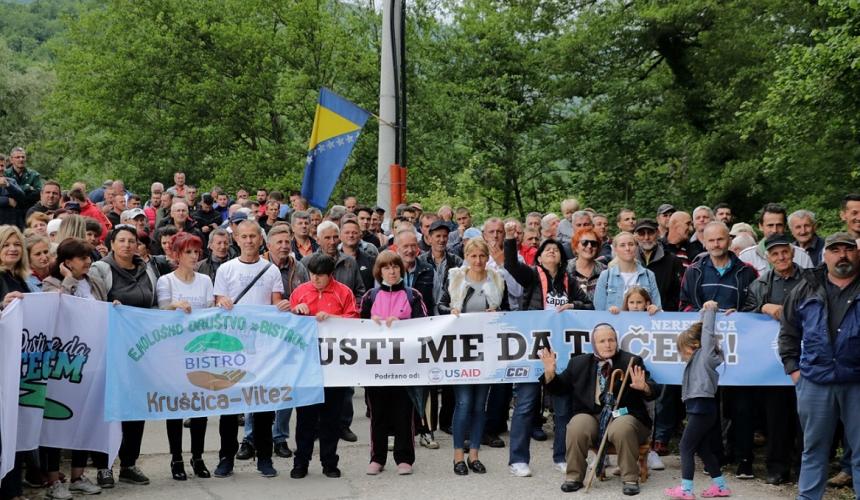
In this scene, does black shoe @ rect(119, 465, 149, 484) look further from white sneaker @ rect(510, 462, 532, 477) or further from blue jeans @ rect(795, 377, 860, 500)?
blue jeans @ rect(795, 377, 860, 500)

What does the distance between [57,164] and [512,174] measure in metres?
30.1

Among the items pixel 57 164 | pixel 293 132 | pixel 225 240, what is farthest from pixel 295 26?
pixel 57 164

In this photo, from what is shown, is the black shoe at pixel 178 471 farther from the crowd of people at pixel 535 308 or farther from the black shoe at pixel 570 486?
the black shoe at pixel 570 486

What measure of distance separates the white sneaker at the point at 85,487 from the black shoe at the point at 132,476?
0.28 m

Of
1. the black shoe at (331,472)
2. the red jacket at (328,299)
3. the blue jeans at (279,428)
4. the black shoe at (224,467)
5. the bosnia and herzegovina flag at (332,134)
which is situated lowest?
the black shoe at (331,472)

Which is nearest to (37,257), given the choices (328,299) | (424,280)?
(328,299)

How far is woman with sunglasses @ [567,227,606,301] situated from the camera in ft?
29.6

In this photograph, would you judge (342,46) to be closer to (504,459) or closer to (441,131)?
(441,131)

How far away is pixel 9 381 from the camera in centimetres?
680

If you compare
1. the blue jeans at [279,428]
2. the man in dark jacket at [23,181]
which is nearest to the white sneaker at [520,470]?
the blue jeans at [279,428]

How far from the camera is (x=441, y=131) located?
24609 mm

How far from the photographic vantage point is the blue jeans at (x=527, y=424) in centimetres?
820

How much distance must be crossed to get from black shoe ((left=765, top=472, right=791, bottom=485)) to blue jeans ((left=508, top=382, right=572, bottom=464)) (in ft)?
5.88

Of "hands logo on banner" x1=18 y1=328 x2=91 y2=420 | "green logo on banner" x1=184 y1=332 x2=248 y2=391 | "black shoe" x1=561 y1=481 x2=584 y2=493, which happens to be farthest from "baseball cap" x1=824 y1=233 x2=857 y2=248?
"hands logo on banner" x1=18 y1=328 x2=91 y2=420
